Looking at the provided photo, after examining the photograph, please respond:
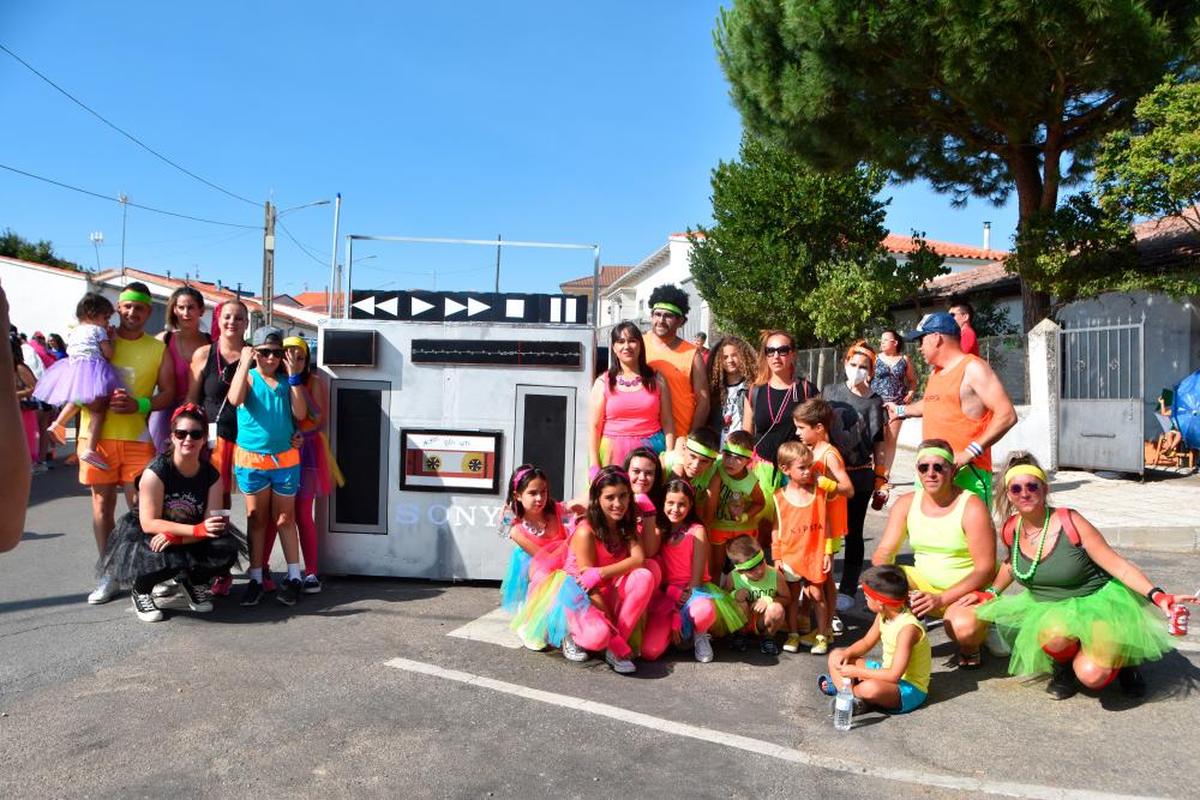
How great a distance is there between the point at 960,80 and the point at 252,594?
1364 cm

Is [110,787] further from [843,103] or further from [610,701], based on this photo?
[843,103]

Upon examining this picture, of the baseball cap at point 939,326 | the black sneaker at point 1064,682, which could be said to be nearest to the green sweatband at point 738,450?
the baseball cap at point 939,326

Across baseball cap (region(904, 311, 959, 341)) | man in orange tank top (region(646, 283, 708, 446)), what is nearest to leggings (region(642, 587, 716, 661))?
man in orange tank top (region(646, 283, 708, 446))

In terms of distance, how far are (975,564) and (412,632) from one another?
3.04 m

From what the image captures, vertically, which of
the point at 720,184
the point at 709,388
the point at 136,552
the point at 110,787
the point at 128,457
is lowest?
the point at 110,787

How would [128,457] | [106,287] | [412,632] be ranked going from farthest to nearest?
[106,287]
[128,457]
[412,632]

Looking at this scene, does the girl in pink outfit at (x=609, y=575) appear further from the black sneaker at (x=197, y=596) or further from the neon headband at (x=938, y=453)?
the black sneaker at (x=197, y=596)

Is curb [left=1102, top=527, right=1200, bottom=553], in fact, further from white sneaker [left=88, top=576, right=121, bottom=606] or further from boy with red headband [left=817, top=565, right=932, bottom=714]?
white sneaker [left=88, top=576, right=121, bottom=606]

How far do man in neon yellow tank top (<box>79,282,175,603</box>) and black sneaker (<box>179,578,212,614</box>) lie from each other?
752 millimetres

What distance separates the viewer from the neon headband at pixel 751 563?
4.88m

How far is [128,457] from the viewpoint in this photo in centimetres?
576

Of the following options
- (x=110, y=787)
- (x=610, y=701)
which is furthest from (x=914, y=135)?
(x=110, y=787)

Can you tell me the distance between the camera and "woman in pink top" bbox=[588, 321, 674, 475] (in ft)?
17.8

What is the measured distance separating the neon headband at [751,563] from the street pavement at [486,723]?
45 centimetres
